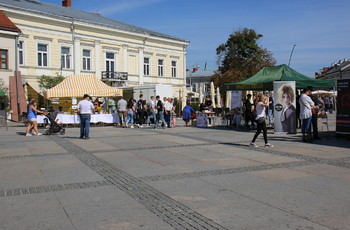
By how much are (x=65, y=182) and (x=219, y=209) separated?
3.11m

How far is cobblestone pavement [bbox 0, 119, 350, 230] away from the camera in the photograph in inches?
185

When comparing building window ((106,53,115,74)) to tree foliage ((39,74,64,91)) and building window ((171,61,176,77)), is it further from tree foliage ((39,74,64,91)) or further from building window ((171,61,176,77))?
building window ((171,61,176,77))

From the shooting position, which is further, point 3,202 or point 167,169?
point 167,169

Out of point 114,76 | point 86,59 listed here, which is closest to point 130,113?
point 86,59

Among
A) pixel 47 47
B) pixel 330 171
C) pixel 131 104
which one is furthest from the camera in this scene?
pixel 47 47

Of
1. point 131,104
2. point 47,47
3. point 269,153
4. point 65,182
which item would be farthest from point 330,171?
point 47,47

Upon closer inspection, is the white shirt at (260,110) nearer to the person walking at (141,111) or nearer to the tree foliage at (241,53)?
the person walking at (141,111)

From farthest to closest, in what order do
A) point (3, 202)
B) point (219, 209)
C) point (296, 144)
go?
point (296, 144), point (3, 202), point (219, 209)

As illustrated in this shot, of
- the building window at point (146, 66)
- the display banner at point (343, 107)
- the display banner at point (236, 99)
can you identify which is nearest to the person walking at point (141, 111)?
the display banner at point (236, 99)

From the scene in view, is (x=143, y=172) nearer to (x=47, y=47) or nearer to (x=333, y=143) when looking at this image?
(x=333, y=143)

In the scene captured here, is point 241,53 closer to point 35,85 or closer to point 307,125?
point 35,85

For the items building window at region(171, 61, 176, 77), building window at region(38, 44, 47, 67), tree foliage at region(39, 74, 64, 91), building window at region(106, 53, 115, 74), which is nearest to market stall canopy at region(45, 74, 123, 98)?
tree foliage at region(39, 74, 64, 91)

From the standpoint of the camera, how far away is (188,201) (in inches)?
218

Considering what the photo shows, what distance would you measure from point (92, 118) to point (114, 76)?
1942 centimetres
